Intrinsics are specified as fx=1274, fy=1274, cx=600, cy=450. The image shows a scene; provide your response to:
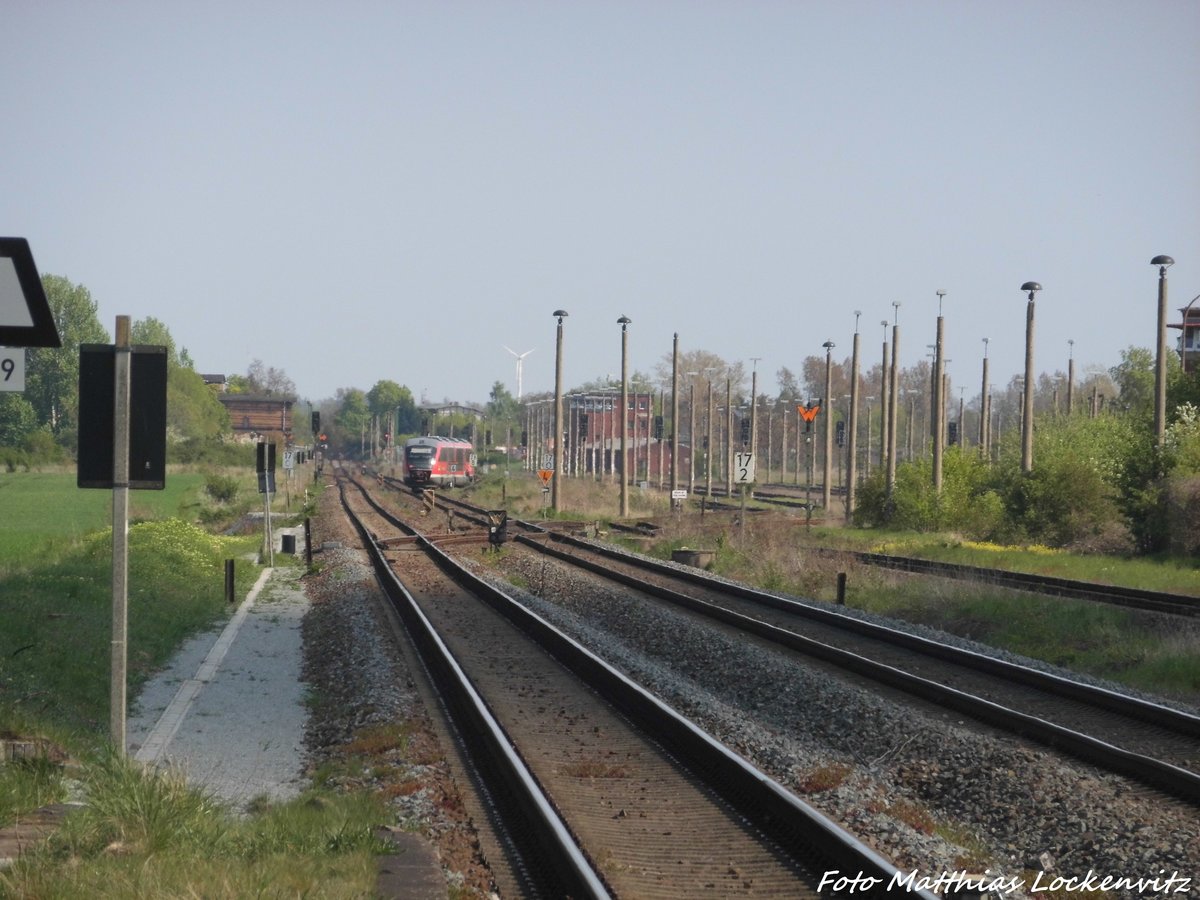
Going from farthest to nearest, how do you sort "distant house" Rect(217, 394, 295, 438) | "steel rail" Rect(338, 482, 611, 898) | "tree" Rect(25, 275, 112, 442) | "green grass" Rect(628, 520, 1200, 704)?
"distant house" Rect(217, 394, 295, 438), "tree" Rect(25, 275, 112, 442), "green grass" Rect(628, 520, 1200, 704), "steel rail" Rect(338, 482, 611, 898)

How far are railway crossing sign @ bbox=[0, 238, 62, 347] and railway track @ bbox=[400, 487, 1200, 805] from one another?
887cm

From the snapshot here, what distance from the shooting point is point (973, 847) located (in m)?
8.56

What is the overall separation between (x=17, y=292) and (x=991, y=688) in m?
11.9

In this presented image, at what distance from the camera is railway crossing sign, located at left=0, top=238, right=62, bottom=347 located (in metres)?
7.41

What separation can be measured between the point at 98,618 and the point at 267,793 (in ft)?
35.9

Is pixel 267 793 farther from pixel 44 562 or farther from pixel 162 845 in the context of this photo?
pixel 44 562

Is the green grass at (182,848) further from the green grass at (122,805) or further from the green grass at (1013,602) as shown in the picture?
the green grass at (1013,602)

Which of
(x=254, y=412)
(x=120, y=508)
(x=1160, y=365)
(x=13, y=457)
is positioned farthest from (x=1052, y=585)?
(x=254, y=412)

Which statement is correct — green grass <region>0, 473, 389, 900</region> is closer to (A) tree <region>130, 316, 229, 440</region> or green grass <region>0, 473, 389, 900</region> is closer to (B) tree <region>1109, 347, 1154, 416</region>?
(B) tree <region>1109, 347, 1154, 416</region>

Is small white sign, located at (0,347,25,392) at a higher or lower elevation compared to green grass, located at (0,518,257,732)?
higher

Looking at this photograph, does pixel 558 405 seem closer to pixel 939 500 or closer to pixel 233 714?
pixel 939 500

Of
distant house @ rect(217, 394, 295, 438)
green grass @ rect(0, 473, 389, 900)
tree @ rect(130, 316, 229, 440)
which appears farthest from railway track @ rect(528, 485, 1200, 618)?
distant house @ rect(217, 394, 295, 438)

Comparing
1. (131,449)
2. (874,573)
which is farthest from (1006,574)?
(131,449)

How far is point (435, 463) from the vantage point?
266 ft
